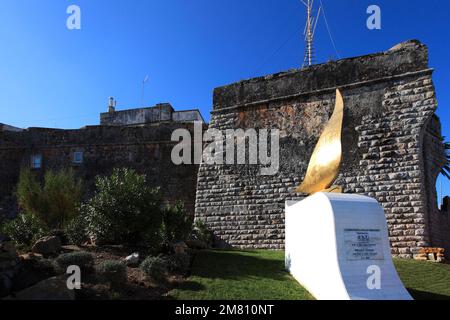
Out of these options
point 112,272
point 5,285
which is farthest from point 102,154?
point 5,285

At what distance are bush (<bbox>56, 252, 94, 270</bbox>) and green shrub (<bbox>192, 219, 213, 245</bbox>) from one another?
574cm

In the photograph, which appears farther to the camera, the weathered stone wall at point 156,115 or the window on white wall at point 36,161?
the weathered stone wall at point 156,115

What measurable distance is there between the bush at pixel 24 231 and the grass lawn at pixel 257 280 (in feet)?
13.8

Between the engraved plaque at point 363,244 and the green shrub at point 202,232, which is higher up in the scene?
the engraved plaque at point 363,244

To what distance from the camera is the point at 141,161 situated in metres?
18.5

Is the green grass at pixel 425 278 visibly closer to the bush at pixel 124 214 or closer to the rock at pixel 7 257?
the bush at pixel 124 214

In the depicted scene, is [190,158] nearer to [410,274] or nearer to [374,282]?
[410,274]

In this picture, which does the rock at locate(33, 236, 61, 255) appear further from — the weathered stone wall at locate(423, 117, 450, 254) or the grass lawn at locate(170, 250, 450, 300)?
the weathered stone wall at locate(423, 117, 450, 254)

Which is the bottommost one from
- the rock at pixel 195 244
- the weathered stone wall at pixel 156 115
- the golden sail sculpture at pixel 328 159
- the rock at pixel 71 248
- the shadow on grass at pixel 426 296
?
the shadow on grass at pixel 426 296

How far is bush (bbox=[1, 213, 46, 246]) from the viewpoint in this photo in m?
9.87

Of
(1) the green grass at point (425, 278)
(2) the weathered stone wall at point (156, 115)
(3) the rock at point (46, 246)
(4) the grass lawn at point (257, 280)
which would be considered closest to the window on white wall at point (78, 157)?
(2) the weathered stone wall at point (156, 115)

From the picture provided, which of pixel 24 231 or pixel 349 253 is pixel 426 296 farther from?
pixel 24 231

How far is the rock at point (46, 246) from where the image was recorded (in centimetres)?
852

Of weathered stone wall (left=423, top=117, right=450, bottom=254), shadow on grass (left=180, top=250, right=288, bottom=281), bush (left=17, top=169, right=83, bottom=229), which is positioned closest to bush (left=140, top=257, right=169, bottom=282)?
shadow on grass (left=180, top=250, right=288, bottom=281)
